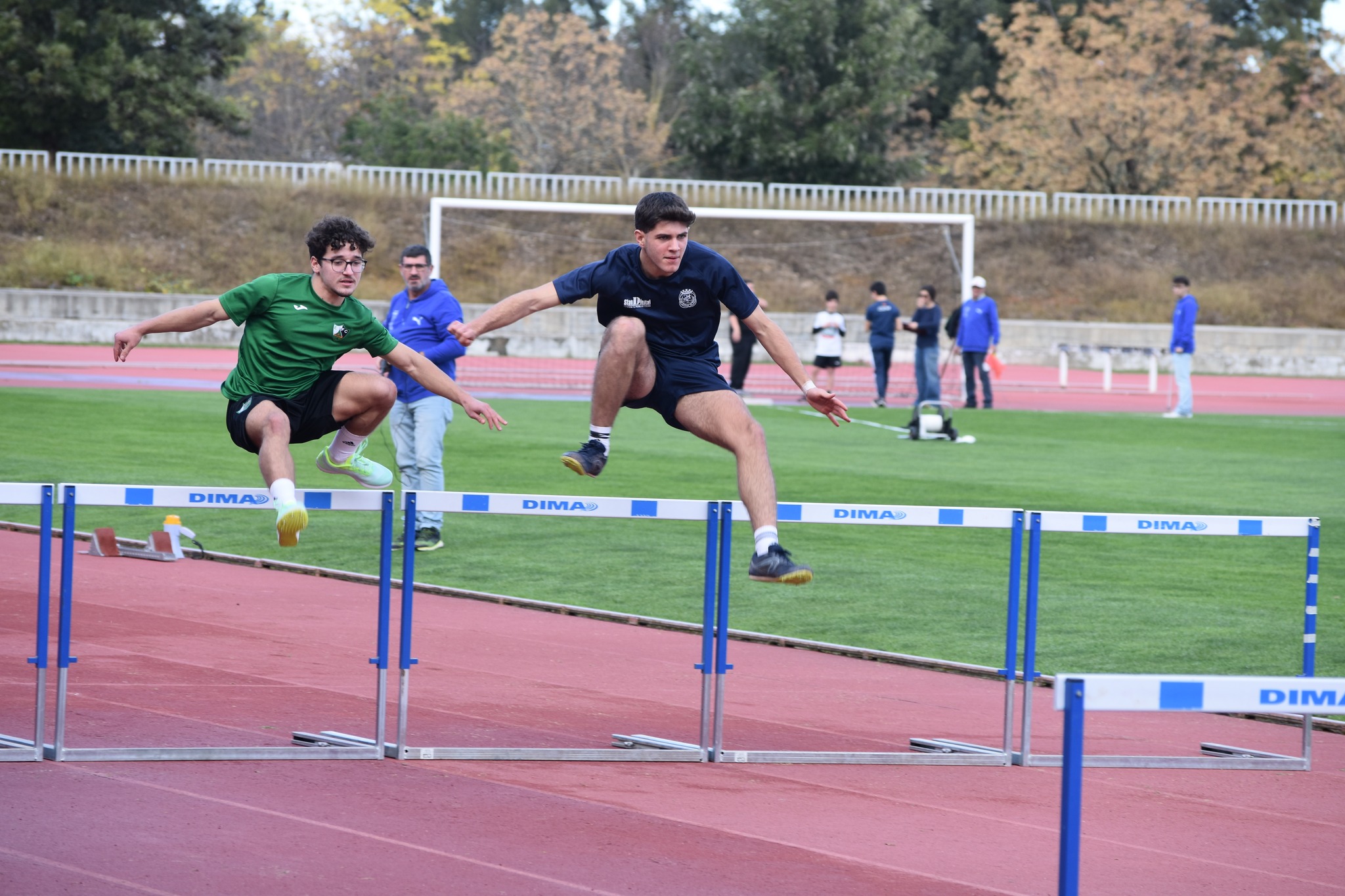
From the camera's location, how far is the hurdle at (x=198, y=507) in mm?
5457

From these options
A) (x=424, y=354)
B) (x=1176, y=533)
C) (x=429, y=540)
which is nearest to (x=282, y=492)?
(x=1176, y=533)

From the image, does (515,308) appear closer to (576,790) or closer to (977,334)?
(576,790)

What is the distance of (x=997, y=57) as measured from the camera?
5756 centimetres

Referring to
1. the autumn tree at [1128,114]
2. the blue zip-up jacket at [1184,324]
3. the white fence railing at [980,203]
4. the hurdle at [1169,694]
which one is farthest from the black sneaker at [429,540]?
the autumn tree at [1128,114]

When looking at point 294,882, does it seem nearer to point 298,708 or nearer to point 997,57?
point 298,708

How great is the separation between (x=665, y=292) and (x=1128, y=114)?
4483 centimetres

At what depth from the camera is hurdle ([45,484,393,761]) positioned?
5.46 metres

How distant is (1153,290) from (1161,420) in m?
20.8

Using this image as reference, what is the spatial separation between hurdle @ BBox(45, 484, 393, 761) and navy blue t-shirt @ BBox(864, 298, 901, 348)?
60.5 feet

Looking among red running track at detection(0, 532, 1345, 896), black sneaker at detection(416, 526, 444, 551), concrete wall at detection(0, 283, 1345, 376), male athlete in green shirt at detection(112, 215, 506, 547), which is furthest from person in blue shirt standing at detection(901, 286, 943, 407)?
male athlete in green shirt at detection(112, 215, 506, 547)

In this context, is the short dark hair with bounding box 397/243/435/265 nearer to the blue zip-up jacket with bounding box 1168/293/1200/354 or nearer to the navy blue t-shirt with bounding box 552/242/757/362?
the navy blue t-shirt with bounding box 552/242/757/362

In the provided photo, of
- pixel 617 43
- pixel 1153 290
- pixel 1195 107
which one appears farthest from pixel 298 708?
pixel 617 43

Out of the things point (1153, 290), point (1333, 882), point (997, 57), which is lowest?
point (1333, 882)

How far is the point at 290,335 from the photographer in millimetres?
6410
